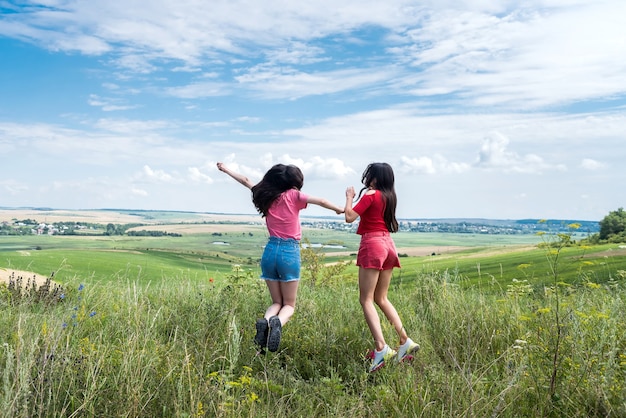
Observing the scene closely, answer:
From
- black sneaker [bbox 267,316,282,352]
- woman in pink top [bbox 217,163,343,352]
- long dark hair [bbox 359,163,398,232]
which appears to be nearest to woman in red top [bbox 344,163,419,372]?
long dark hair [bbox 359,163,398,232]

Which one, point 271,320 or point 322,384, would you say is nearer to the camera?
point 322,384

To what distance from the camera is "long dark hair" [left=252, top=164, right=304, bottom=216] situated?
6086 millimetres

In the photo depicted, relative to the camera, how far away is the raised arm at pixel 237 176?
6.74 meters

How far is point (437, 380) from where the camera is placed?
4.32 metres

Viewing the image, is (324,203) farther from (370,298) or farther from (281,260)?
(370,298)

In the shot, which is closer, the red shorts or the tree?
the red shorts

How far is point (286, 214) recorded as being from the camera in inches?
237

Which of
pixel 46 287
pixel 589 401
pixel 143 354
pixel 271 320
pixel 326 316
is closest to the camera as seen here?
pixel 589 401

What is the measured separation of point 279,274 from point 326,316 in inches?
49.2

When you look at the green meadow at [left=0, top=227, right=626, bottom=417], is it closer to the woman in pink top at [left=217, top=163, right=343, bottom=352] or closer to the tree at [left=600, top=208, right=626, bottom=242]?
the woman in pink top at [left=217, top=163, right=343, bottom=352]

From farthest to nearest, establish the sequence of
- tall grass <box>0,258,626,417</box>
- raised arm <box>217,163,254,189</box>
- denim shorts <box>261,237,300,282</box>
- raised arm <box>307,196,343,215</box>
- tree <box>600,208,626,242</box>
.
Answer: tree <box>600,208,626,242</box>
raised arm <box>217,163,254,189</box>
denim shorts <box>261,237,300,282</box>
raised arm <box>307,196,343,215</box>
tall grass <box>0,258,626,417</box>

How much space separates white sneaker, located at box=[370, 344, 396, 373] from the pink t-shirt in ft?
5.20

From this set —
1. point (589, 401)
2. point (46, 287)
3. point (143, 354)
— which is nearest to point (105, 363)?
point (143, 354)

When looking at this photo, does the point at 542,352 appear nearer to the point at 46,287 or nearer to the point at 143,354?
the point at 143,354
